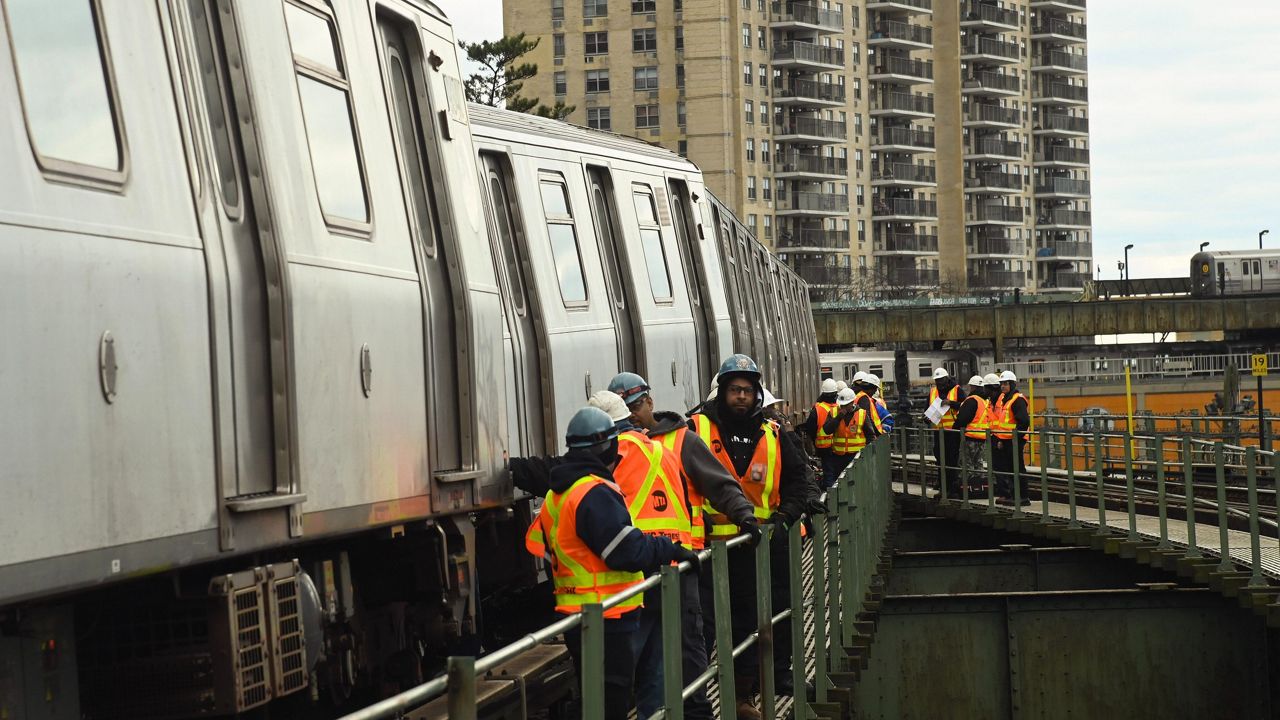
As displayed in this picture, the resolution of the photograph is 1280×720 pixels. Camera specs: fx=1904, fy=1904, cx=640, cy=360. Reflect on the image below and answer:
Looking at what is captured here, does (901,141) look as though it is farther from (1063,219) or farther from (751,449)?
(751,449)

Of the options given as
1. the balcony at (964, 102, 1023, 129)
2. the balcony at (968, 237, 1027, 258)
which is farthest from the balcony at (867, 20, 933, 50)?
the balcony at (968, 237, 1027, 258)

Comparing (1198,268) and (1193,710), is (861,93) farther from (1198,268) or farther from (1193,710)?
(1193,710)

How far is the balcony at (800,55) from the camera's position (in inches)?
4158

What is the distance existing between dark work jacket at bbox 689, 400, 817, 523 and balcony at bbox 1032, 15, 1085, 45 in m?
119

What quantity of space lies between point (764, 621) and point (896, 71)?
349 feet

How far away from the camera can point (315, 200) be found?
302 inches

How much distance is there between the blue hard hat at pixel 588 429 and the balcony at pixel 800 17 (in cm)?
9929

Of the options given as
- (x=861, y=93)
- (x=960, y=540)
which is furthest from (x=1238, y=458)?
(x=861, y=93)

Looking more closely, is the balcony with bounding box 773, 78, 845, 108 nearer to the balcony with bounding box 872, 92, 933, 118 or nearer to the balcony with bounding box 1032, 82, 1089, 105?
the balcony with bounding box 872, 92, 933, 118

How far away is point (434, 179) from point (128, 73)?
326 cm

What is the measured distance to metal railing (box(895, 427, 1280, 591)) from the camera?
61.1ft

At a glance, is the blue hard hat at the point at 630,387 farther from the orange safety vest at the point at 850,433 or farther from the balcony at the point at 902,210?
the balcony at the point at 902,210

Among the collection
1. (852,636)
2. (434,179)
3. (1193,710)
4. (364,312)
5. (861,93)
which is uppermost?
(861,93)

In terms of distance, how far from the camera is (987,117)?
398ft
